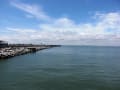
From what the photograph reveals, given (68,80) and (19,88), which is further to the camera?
(68,80)

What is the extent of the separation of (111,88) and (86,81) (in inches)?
142

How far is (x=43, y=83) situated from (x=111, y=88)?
292 inches

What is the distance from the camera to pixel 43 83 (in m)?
22.6

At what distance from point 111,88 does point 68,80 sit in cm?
543

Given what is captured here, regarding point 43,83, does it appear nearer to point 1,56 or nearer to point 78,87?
point 78,87

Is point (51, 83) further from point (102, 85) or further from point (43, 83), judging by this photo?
point (102, 85)

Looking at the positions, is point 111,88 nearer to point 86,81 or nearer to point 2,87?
point 86,81

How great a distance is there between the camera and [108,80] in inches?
966

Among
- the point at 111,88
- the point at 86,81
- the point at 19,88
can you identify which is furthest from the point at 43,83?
the point at 111,88

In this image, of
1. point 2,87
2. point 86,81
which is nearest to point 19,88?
point 2,87

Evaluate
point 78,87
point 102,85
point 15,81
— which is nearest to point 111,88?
point 102,85

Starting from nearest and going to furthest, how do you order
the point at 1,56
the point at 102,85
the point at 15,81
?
1. the point at 102,85
2. the point at 15,81
3. the point at 1,56

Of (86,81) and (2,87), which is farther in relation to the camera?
(86,81)

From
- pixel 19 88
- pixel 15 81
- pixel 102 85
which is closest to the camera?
pixel 19 88
